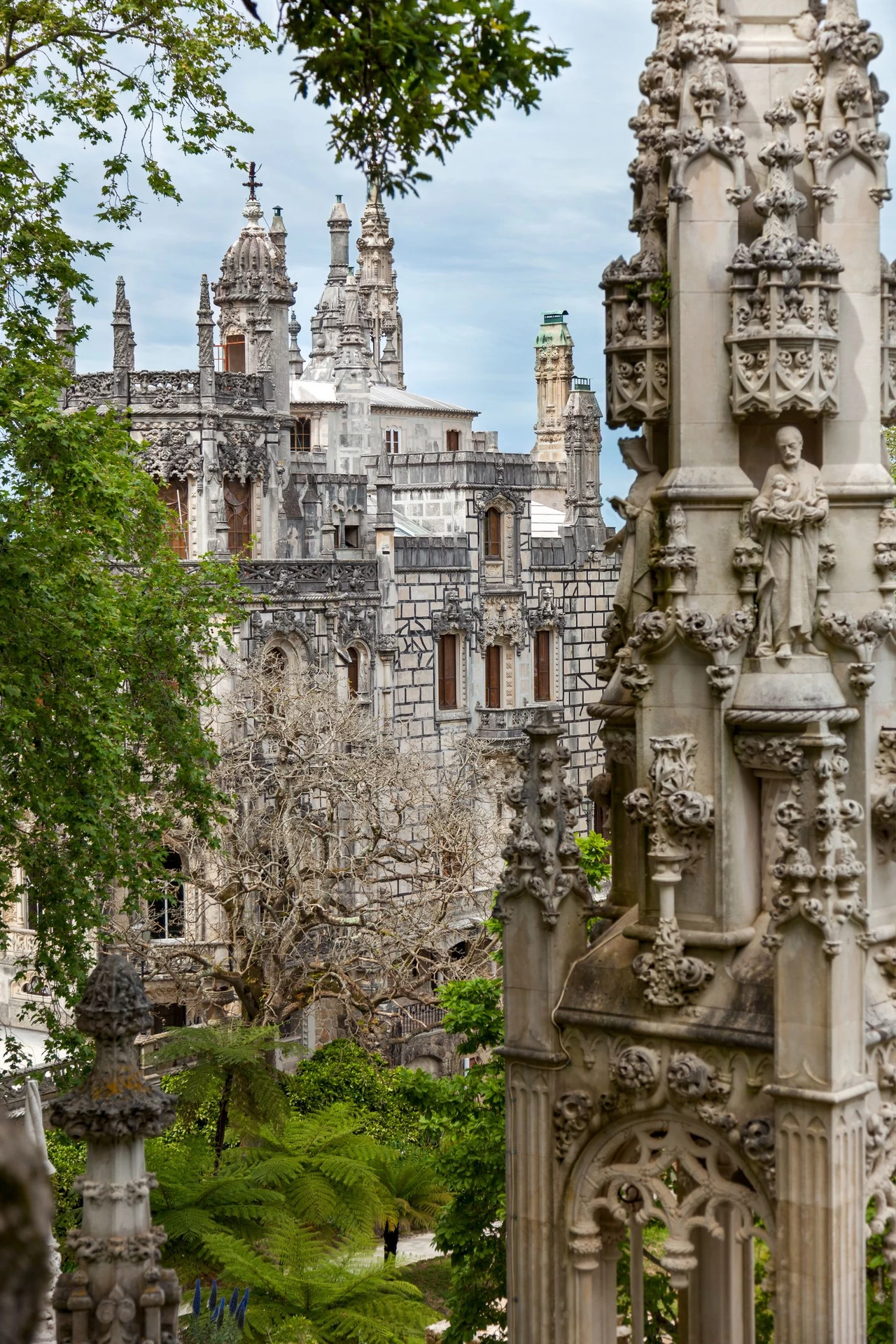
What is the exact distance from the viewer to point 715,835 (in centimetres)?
830

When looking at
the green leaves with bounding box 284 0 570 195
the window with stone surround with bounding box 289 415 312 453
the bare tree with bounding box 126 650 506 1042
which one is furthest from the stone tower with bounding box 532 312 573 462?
the green leaves with bounding box 284 0 570 195

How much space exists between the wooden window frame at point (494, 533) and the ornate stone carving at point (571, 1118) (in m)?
49.2

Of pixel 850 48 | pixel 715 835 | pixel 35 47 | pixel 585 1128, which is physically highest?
pixel 35 47

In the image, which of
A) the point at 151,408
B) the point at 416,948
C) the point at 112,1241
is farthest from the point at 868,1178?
the point at 151,408

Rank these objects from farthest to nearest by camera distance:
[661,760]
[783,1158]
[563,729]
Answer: [563,729]
[661,760]
[783,1158]

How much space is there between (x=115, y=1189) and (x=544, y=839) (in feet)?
8.86

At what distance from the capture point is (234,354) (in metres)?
51.1

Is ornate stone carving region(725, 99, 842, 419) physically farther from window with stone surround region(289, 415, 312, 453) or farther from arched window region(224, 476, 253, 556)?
window with stone surround region(289, 415, 312, 453)

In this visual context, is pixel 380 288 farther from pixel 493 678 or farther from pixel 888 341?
pixel 888 341

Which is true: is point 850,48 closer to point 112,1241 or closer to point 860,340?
point 860,340

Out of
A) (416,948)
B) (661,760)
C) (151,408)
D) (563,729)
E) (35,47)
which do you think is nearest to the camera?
(661,760)

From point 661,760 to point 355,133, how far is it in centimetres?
442

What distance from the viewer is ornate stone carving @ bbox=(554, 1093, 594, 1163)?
8586mm

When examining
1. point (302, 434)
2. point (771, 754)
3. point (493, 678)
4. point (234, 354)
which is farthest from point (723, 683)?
point (302, 434)
